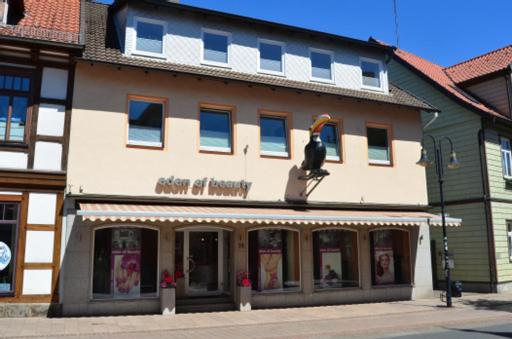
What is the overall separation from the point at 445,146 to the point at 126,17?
15.0 metres

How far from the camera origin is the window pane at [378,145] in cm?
1884

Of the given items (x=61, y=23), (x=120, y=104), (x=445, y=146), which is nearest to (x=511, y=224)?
(x=445, y=146)

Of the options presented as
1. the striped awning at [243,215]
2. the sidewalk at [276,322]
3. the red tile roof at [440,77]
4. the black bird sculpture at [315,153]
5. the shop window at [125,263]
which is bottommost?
the sidewalk at [276,322]

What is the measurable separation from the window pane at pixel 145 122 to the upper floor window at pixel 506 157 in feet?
50.1

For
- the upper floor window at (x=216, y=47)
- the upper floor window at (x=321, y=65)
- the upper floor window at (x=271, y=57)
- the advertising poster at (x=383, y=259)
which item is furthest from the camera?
the upper floor window at (x=321, y=65)

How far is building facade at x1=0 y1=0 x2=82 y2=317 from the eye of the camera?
13023 millimetres

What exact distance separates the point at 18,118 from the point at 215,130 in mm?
5732

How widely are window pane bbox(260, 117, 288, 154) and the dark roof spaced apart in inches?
50.4

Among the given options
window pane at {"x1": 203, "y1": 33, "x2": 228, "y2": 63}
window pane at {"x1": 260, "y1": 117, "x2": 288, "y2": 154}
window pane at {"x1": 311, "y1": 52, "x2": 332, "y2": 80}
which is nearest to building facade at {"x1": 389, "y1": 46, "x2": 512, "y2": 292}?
window pane at {"x1": 311, "y1": 52, "x2": 332, "y2": 80}

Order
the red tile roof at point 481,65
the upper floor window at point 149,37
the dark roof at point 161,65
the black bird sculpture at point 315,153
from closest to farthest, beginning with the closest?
1. the dark roof at point 161,65
2. the upper floor window at point 149,37
3. the black bird sculpture at point 315,153
4. the red tile roof at point 481,65

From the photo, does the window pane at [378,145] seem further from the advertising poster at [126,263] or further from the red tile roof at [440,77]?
the advertising poster at [126,263]

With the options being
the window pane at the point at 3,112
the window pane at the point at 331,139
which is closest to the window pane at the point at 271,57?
the window pane at the point at 331,139

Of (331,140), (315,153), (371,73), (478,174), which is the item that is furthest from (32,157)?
(478,174)

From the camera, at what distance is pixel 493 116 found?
20891 mm
